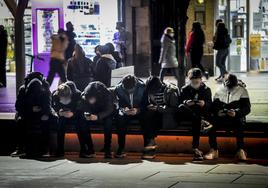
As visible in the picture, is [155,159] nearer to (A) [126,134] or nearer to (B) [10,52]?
(A) [126,134]

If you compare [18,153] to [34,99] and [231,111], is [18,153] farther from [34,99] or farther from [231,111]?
[231,111]

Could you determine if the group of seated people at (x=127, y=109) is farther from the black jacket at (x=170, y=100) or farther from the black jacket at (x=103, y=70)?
the black jacket at (x=103, y=70)

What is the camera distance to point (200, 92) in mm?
12125

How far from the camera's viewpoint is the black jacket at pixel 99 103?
487 inches

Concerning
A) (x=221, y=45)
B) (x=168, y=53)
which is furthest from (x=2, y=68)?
(x=221, y=45)

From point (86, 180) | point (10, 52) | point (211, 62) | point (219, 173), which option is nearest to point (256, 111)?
point (219, 173)

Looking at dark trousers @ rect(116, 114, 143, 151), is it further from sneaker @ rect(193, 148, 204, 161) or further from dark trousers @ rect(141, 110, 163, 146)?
sneaker @ rect(193, 148, 204, 161)

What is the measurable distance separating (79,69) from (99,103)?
8.39 ft

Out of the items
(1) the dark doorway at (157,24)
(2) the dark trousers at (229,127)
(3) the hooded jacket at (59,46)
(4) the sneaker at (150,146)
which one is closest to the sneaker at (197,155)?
(2) the dark trousers at (229,127)

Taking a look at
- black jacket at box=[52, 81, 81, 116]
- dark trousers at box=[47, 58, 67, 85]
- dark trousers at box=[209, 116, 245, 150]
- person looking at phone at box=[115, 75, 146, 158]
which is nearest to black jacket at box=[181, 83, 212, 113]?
dark trousers at box=[209, 116, 245, 150]

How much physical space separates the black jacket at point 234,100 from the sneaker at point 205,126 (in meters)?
0.20

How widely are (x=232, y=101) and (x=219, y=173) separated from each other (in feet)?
5.08

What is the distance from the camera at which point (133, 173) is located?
36.3ft

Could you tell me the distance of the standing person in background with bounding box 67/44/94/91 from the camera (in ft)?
48.7
